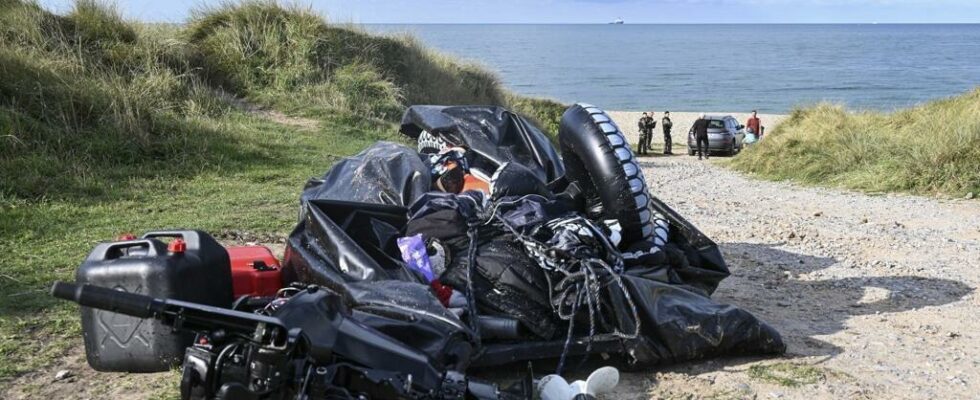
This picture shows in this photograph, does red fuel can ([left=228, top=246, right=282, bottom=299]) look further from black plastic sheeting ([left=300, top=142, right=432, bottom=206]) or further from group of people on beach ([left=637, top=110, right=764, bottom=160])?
group of people on beach ([left=637, top=110, right=764, bottom=160])

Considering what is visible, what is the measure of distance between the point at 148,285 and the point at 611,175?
109 inches

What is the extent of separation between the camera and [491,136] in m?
7.46

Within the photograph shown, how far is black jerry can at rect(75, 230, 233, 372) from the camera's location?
368 cm

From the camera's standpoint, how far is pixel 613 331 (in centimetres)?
445

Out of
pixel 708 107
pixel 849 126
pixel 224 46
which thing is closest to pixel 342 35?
pixel 224 46

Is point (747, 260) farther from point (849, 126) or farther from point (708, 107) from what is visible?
point (708, 107)

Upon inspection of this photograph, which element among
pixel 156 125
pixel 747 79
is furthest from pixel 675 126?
pixel 747 79

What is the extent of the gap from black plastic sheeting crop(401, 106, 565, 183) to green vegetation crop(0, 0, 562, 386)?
5.17ft

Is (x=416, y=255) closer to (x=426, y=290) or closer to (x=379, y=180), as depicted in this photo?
(x=426, y=290)

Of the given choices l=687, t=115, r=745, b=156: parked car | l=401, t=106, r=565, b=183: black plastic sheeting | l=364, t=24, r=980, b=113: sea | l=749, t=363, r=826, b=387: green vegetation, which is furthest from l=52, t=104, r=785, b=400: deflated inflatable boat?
l=687, t=115, r=745, b=156: parked car

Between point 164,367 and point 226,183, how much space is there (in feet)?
19.5

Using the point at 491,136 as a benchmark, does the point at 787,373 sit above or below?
below

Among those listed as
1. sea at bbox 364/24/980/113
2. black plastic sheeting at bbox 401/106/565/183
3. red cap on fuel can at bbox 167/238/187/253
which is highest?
sea at bbox 364/24/980/113

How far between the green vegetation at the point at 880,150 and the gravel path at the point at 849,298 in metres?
1.31
